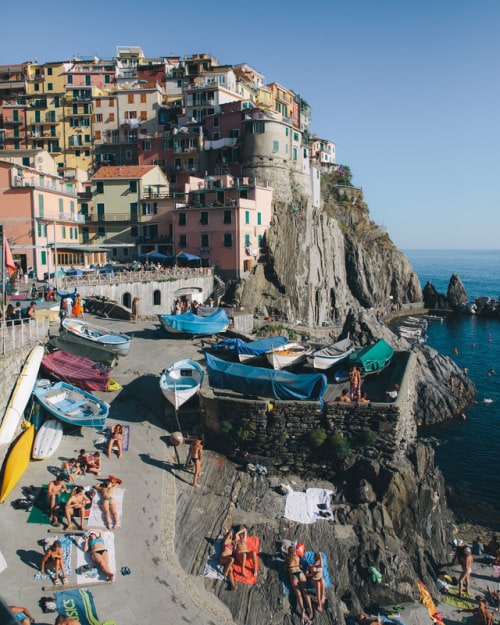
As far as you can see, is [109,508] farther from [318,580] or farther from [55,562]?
[318,580]

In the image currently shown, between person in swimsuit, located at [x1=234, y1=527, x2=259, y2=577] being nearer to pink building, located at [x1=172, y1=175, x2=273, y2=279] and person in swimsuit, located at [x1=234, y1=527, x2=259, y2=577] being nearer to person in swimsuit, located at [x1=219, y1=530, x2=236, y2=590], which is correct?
person in swimsuit, located at [x1=219, y1=530, x2=236, y2=590]

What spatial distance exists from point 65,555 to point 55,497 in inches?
69.8

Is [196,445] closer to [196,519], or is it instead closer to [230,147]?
[196,519]

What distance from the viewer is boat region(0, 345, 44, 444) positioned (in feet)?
53.1

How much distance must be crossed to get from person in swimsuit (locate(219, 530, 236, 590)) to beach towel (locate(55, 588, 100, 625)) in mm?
3657

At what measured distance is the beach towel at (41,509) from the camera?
45.5 feet

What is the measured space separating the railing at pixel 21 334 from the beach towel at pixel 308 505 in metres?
10.7

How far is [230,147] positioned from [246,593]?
165 feet

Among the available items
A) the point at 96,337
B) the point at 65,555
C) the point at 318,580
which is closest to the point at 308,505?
the point at 318,580

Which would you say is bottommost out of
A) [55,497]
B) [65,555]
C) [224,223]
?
[65,555]

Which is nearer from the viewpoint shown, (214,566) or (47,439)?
(214,566)

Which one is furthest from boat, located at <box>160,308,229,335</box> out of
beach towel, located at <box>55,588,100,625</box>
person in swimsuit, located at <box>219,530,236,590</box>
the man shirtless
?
beach towel, located at <box>55,588,100,625</box>

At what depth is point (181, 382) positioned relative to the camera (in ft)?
67.3

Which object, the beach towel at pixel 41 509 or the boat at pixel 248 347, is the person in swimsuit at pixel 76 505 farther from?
the boat at pixel 248 347
